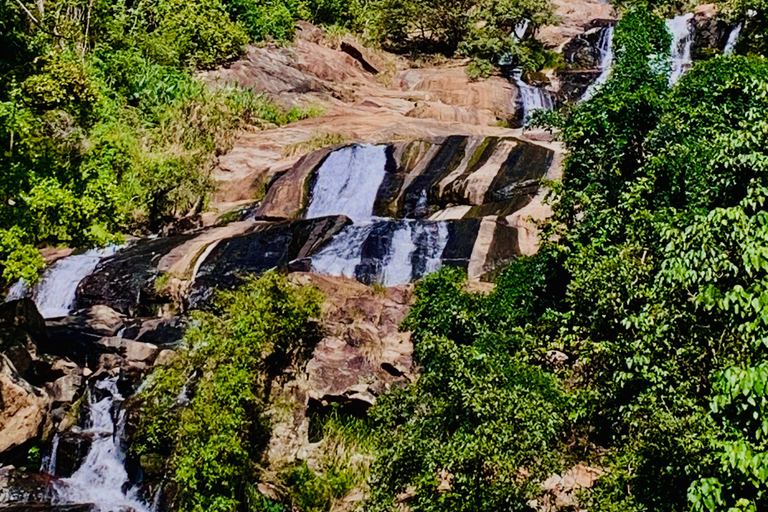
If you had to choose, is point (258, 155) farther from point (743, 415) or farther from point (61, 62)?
point (743, 415)

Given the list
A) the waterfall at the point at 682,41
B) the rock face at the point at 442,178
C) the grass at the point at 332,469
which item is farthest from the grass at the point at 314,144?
the waterfall at the point at 682,41

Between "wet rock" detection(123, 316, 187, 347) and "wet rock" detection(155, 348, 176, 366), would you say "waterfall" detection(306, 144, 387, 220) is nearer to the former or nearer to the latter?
"wet rock" detection(123, 316, 187, 347)

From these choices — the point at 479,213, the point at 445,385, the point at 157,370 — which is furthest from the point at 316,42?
the point at 445,385

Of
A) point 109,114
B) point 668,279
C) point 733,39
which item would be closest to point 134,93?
point 109,114

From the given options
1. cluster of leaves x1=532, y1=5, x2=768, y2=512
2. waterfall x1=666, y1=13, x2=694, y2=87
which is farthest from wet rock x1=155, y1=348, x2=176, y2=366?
waterfall x1=666, y1=13, x2=694, y2=87

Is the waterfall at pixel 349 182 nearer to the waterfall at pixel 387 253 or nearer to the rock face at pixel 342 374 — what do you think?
the waterfall at pixel 387 253
